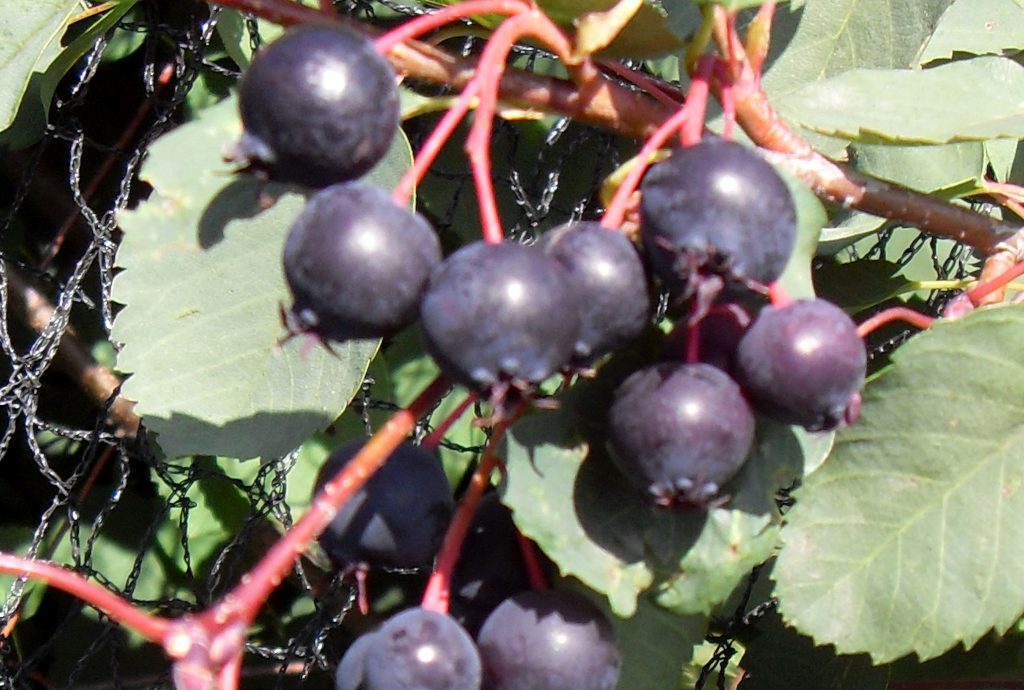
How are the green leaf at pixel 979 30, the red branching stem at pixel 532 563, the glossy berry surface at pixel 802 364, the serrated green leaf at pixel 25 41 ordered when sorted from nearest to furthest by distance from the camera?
the glossy berry surface at pixel 802 364, the red branching stem at pixel 532 563, the serrated green leaf at pixel 25 41, the green leaf at pixel 979 30

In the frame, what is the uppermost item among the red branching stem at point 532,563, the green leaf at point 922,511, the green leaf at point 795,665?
the red branching stem at point 532,563

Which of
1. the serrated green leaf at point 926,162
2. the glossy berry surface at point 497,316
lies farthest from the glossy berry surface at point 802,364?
the serrated green leaf at point 926,162

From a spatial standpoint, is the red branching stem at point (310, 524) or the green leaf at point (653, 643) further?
the green leaf at point (653, 643)

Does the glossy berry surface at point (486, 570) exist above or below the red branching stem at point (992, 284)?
below

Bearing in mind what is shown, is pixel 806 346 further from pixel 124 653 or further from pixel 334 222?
pixel 124 653

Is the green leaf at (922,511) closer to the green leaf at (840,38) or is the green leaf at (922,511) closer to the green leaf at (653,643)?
the green leaf at (653,643)

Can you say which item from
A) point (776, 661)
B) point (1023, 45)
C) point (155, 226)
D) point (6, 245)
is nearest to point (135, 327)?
point (155, 226)

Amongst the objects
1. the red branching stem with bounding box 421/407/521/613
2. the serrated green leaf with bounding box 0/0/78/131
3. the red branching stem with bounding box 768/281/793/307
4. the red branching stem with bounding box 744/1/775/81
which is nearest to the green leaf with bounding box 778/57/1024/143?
the red branching stem with bounding box 744/1/775/81
